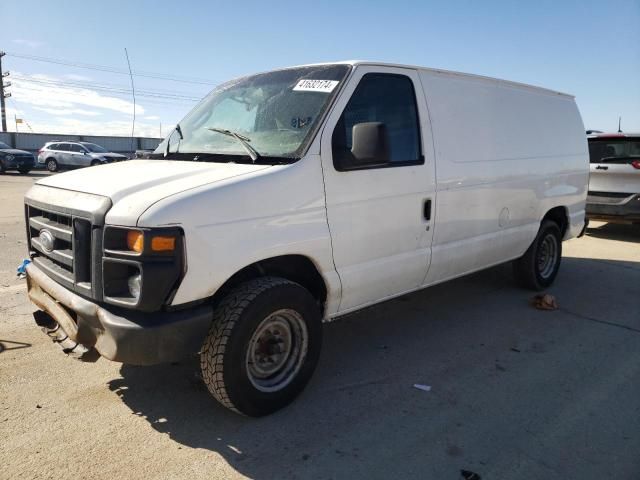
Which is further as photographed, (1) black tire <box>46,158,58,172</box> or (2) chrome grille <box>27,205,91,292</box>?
(1) black tire <box>46,158,58,172</box>

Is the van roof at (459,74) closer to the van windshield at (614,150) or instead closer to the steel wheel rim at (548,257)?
the steel wheel rim at (548,257)

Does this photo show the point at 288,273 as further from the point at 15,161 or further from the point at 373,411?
the point at 15,161

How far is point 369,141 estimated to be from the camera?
319 cm

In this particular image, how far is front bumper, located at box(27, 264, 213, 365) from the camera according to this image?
2.62 metres

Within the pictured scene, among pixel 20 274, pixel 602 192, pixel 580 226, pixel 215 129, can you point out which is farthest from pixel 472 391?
pixel 602 192

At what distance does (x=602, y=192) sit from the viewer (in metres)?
9.27

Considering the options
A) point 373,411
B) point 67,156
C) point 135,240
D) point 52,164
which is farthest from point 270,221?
point 52,164

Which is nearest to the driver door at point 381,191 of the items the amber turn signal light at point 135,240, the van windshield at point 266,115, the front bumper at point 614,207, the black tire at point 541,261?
the van windshield at point 266,115

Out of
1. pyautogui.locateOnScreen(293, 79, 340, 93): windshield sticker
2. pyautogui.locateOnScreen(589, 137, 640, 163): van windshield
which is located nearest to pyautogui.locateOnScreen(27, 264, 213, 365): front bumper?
pyautogui.locateOnScreen(293, 79, 340, 93): windshield sticker

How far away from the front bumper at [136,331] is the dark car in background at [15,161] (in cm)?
2564

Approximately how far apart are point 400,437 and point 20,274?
4.94 metres

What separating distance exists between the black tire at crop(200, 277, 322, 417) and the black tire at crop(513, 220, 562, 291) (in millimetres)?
3393

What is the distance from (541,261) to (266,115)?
4.07 m

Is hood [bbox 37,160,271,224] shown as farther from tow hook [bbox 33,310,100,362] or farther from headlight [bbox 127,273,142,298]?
tow hook [bbox 33,310,100,362]
